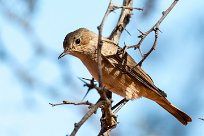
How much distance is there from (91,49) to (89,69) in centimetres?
34

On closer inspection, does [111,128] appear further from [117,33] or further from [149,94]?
[149,94]

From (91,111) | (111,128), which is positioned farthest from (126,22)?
(91,111)

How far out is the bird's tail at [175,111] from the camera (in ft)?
21.7

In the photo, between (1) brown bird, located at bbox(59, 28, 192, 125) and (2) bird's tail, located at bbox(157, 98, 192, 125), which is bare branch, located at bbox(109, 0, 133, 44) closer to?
(1) brown bird, located at bbox(59, 28, 192, 125)

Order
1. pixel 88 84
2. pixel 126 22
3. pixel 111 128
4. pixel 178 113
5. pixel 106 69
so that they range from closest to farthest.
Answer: pixel 88 84 → pixel 111 128 → pixel 126 22 → pixel 106 69 → pixel 178 113

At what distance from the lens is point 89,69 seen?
6090 mm

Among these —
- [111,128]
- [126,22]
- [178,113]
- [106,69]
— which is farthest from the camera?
[178,113]

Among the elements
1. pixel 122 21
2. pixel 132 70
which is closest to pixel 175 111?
pixel 132 70

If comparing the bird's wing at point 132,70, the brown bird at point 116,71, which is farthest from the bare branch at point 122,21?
the bird's wing at point 132,70

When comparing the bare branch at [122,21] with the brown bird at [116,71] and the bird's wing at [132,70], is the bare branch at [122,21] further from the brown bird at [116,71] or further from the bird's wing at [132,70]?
the bird's wing at [132,70]

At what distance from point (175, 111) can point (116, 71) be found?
3.98 ft

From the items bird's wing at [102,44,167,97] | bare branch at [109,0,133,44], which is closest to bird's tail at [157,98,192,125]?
bird's wing at [102,44,167,97]

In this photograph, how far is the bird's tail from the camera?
6.60m

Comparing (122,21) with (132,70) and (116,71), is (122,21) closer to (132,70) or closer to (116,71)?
(116,71)
